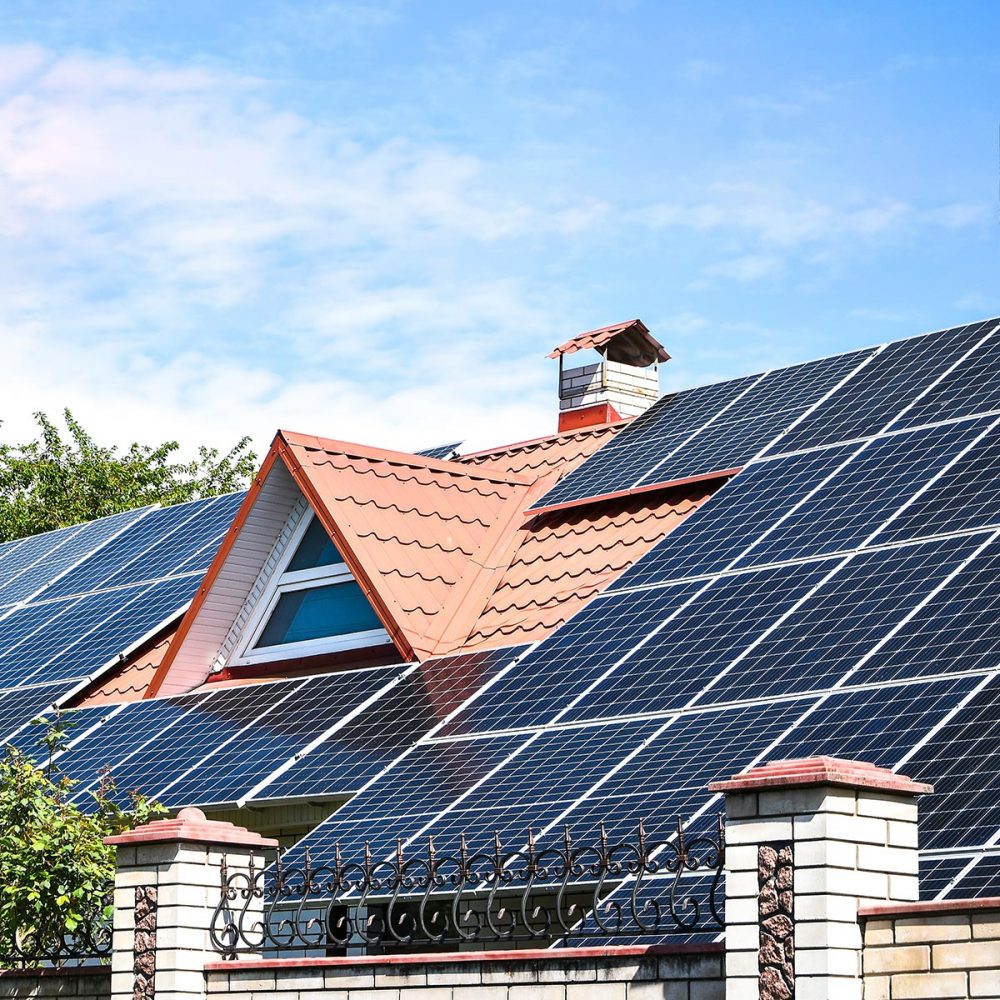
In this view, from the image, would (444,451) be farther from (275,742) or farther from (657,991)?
(657,991)

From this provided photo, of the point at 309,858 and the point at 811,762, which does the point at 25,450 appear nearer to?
the point at 309,858

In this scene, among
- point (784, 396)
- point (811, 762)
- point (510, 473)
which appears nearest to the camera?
point (811, 762)

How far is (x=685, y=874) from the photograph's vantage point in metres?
12.9

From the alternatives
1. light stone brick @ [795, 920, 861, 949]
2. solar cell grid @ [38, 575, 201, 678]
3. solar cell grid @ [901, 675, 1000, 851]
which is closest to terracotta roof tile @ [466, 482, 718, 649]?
solar cell grid @ [38, 575, 201, 678]

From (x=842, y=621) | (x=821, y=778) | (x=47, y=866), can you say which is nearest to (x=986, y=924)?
(x=821, y=778)

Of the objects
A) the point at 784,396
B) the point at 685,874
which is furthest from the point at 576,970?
the point at 784,396

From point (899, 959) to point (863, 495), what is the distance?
315 inches

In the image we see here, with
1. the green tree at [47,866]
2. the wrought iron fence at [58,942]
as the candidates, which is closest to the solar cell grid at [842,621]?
the wrought iron fence at [58,942]

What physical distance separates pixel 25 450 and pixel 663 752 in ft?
113

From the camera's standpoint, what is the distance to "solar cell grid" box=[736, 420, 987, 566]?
17531 mm

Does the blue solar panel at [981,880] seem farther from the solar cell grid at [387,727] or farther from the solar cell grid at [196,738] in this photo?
the solar cell grid at [196,738]

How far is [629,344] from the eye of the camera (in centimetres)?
2762

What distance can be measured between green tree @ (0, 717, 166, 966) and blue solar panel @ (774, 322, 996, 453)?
7556mm

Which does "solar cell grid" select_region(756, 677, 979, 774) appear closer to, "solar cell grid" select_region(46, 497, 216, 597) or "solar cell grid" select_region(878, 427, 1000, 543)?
"solar cell grid" select_region(878, 427, 1000, 543)
